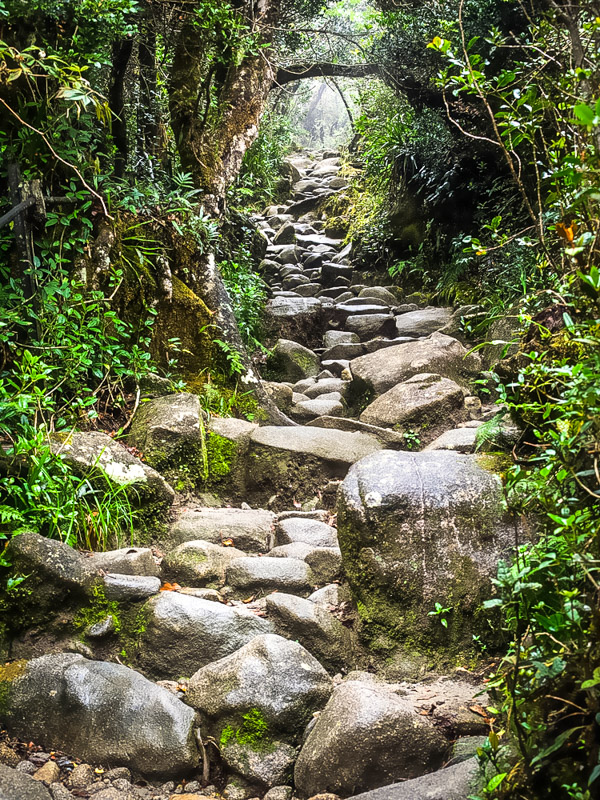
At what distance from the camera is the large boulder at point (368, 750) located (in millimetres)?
2281

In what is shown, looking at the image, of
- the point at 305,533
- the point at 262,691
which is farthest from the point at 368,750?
the point at 305,533

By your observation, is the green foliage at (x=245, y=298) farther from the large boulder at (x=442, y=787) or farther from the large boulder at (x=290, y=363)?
the large boulder at (x=442, y=787)

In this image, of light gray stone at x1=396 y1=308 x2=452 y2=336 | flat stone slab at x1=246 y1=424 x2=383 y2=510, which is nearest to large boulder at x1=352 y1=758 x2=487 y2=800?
flat stone slab at x1=246 y1=424 x2=383 y2=510

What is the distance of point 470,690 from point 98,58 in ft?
14.9

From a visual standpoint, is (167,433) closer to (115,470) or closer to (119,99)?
(115,470)

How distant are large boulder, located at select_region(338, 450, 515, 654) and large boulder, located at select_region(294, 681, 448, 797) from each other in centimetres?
60

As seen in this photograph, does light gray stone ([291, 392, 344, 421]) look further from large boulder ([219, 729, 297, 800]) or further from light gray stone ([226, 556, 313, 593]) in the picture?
large boulder ([219, 729, 297, 800])

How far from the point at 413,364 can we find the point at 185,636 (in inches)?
153

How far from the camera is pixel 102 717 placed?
254 cm

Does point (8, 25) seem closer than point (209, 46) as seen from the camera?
Yes

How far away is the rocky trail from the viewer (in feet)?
7.73

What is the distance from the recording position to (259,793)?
2402 millimetres

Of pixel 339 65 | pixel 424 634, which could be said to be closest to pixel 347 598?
pixel 424 634

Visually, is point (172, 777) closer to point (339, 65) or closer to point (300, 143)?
point (339, 65)
